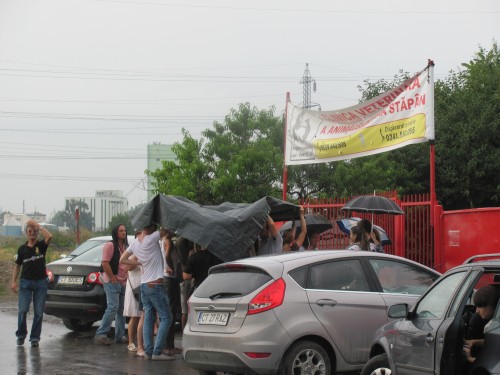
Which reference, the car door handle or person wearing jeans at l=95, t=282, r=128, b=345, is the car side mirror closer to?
the car door handle

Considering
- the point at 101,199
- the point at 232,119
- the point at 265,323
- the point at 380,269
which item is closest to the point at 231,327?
the point at 265,323

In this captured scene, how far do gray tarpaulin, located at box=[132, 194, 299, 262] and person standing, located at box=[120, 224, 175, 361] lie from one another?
265 mm

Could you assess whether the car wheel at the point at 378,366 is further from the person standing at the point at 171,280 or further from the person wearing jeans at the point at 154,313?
the person standing at the point at 171,280

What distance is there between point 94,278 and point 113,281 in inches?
38.4

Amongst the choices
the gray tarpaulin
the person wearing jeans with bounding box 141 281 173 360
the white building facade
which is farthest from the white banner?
the white building facade

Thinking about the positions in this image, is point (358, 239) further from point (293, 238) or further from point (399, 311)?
point (399, 311)

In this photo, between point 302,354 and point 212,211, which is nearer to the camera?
point 302,354

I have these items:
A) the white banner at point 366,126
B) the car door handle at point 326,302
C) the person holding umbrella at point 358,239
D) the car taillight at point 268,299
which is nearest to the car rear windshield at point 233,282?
the car taillight at point 268,299

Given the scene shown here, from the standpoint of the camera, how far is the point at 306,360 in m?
9.27

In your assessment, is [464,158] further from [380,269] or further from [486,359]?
[486,359]

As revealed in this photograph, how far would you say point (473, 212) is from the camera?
13.6m

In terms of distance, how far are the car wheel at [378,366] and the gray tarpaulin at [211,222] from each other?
4246 mm

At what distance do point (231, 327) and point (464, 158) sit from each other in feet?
57.7

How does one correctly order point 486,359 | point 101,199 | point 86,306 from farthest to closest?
point 101,199 → point 86,306 → point 486,359
